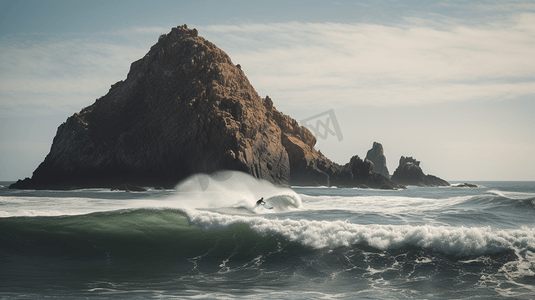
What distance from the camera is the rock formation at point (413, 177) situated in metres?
106

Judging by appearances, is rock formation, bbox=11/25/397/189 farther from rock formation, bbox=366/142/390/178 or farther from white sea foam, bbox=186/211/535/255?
rock formation, bbox=366/142/390/178

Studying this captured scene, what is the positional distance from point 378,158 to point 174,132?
292ft

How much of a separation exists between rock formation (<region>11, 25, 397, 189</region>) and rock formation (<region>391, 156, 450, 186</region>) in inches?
1470

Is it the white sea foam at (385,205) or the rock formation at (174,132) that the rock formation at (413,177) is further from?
the white sea foam at (385,205)

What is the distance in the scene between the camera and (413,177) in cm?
10669

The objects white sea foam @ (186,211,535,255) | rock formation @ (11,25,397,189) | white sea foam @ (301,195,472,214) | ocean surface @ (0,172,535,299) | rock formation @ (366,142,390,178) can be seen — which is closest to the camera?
ocean surface @ (0,172,535,299)

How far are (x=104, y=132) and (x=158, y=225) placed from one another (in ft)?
198

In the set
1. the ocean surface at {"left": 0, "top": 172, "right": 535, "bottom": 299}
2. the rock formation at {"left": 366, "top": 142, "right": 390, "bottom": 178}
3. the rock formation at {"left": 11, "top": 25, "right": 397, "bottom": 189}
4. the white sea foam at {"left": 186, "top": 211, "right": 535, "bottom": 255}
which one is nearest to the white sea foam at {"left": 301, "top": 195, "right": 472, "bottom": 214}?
the white sea foam at {"left": 186, "top": 211, "right": 535, "bottom": 255}

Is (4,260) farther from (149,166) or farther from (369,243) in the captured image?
(149,166)

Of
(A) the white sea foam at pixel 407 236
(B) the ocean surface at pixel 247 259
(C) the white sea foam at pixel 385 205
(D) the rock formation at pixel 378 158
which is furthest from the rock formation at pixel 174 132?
(D) the rock formation at pixel 378 158

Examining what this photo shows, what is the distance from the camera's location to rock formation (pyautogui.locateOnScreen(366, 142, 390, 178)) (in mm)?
128125

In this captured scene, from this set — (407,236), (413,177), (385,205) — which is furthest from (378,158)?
(407,236)

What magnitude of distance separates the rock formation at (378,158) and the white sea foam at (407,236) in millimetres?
120457

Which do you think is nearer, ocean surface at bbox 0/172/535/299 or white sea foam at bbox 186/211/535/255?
ocean surface at bbox 0/172/535/299
